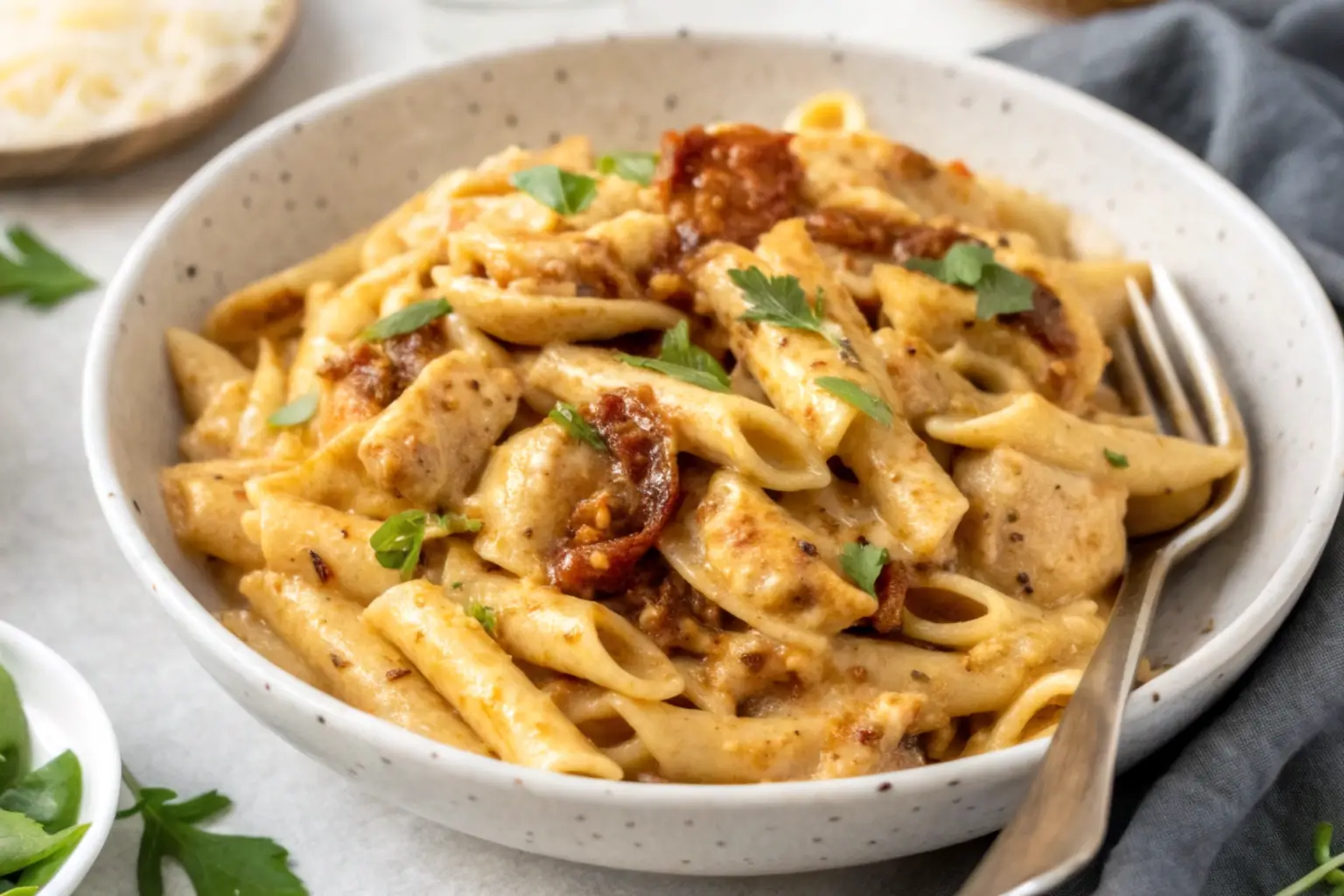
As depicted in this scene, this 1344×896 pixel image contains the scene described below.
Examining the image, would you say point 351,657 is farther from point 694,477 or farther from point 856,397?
point 856,397

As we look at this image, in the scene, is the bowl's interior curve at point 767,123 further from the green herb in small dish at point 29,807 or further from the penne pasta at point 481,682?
the penne pasta at point 481,682

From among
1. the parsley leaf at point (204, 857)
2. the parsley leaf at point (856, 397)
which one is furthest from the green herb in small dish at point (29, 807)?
the parsley leaf at point (856, 397)

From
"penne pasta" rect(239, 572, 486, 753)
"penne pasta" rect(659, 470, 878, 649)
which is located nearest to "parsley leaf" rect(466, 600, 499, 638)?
"penne pasta" rect(239, 572, 486, 753)

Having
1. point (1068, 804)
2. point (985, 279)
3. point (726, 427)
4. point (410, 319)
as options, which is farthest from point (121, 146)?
point (1068, 804)

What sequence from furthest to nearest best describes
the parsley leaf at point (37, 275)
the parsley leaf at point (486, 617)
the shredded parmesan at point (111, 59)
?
the shredded parmesan at point (111, 59), the parsley leaf at point (37, 275), the parsley leaf at point (486, 617)

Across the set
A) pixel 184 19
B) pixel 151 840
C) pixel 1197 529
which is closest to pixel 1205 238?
pixel 1197 529

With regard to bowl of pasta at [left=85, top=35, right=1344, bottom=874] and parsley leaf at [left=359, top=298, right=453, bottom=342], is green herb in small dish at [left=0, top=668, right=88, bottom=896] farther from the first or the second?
parsley leaf at [left=359, top=298, right=453, bottom=342]
